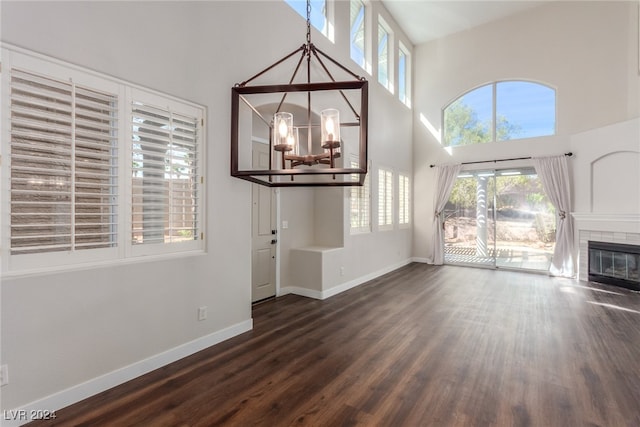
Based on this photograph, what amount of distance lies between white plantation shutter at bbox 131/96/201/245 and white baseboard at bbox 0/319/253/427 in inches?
39.6

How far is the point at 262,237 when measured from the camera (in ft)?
15.1

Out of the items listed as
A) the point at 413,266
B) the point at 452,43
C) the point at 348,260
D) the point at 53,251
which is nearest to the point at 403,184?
the point at 413,266

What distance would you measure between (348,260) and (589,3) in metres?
6.95

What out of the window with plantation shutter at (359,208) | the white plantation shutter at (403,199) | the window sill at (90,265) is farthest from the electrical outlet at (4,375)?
the white plantation shutter at (403,199)

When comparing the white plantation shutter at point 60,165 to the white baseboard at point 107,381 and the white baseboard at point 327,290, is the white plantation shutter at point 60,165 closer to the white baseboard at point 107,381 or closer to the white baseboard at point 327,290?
the white baseboard at point 107,381

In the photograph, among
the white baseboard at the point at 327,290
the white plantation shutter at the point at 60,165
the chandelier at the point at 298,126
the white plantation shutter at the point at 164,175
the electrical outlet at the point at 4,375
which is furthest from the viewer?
the white baseboard at the point at 327,290

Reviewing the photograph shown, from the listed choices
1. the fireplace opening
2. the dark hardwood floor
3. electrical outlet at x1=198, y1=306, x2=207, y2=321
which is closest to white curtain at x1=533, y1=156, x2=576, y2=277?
the fireplace opening

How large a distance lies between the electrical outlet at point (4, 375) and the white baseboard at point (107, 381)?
180 millimetres

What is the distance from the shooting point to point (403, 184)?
296 inches

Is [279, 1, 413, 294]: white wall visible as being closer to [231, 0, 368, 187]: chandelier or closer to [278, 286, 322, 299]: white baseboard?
[278, 286, 322, 299]: white baseboard

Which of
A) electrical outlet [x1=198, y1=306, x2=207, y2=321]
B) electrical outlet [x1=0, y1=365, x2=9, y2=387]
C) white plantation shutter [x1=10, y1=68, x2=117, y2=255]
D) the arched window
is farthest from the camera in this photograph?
the arched window

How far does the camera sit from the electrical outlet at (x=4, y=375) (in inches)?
70.9

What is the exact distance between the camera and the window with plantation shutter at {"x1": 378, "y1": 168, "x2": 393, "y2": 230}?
251 inches

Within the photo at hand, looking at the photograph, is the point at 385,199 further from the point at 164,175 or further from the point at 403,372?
the point at 164,175
